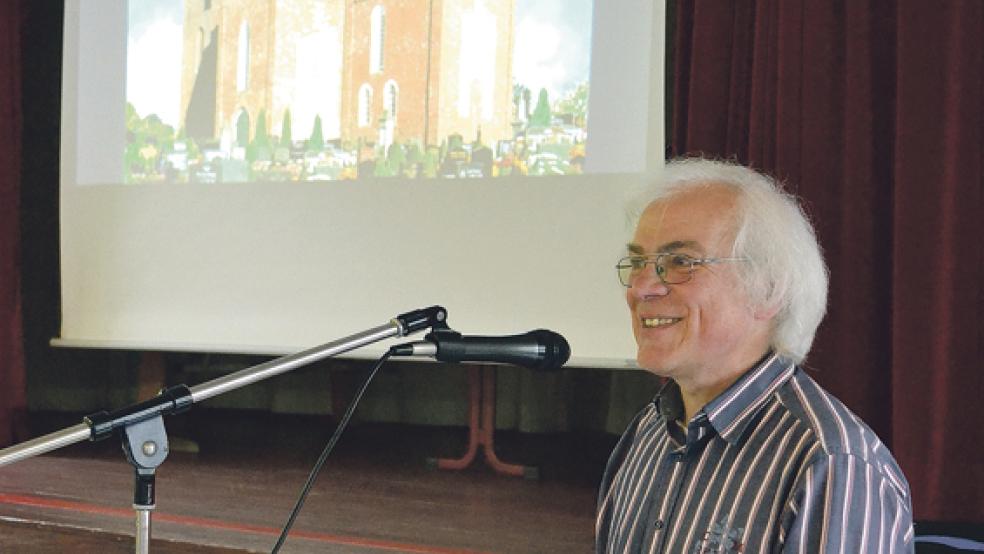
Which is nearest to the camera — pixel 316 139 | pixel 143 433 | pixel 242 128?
pixel 143 433

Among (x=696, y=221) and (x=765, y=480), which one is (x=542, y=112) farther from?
(x=765, y=480)

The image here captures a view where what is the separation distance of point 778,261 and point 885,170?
1975 millimetres

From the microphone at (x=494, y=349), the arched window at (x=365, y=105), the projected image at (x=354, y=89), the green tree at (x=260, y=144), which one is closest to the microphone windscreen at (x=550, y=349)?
the microphone at (x=494, y=349)

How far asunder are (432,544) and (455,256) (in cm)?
147

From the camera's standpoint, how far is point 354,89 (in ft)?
14.2

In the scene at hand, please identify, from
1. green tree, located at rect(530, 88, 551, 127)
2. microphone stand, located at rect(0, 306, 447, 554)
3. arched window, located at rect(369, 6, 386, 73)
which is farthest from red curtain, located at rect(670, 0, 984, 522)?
microphone stand, located at rect(0, 306, 447, 554)

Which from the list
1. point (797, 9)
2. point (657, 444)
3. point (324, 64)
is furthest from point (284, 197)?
point (657, 444)

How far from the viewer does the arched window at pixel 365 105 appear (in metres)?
4.30

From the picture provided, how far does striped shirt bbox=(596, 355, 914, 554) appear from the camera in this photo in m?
1.21

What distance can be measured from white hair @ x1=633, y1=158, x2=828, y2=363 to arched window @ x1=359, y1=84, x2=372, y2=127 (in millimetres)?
2906

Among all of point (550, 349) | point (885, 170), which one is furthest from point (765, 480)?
point (885, 170)

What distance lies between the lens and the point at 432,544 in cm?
295

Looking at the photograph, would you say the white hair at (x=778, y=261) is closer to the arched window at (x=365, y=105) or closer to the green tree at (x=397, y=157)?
the green tree at (x=397, y=157)

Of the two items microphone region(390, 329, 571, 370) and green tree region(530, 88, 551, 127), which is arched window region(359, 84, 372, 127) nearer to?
green tree region(530, 88, 551, 127)
